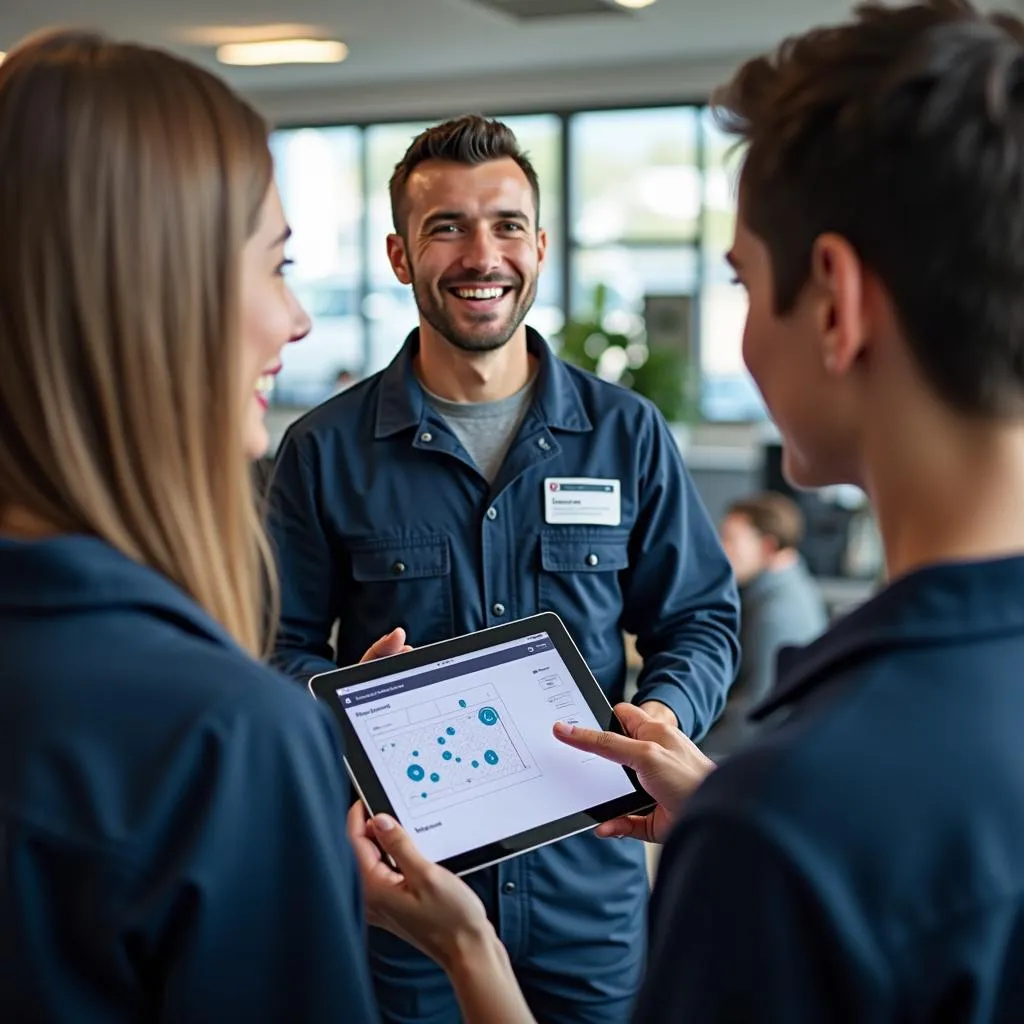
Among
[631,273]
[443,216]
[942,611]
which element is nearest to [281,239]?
[942,611]

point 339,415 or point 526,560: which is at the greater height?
point 339,415

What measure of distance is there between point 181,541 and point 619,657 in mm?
1182

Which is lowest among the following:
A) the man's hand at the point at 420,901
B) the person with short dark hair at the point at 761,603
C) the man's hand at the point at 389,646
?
the person with short dark hair at the point at 761,603

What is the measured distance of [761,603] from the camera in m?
4.74

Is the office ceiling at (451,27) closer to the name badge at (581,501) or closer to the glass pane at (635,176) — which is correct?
the glass pane at (635,176)

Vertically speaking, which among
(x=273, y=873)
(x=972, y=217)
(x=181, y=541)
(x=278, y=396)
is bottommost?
(x=278, y=396)

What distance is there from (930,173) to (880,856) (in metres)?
0.40

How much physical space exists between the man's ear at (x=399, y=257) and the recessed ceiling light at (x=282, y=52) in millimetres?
6546

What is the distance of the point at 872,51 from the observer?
0.81 metres

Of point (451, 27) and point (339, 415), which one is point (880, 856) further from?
point (451, 27)

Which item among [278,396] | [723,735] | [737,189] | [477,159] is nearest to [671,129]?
[278,396]

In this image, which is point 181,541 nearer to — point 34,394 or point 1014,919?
point 34,394

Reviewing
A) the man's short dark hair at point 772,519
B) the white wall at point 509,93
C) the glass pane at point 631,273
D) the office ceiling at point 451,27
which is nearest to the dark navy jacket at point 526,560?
the man's short dark hair at point 772,519

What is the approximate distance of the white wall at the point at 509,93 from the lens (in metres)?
8.98
